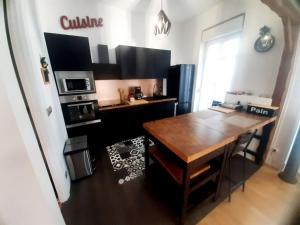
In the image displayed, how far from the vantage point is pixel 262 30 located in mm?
1909

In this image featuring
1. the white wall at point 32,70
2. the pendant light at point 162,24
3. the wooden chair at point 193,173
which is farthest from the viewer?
the pendant light at point 162,24

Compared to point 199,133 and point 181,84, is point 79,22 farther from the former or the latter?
point 199,133

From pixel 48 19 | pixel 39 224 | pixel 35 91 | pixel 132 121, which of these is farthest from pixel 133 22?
pixel 39 224

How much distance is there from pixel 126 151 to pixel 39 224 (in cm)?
164

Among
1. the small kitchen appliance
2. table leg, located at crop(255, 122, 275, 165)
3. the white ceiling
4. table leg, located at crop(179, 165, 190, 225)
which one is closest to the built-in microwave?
the small kitchen appliance

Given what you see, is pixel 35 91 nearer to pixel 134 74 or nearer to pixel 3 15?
pixel 3 15

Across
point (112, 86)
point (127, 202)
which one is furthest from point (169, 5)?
point (127, 202)

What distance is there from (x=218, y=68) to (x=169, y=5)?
1.66m

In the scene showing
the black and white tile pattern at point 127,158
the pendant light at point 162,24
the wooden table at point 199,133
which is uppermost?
the pendant light at point 162,24

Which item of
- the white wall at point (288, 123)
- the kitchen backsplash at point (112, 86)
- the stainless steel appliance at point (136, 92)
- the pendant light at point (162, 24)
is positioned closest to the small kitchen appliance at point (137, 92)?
the stainless steel appliance at point (136, 92)

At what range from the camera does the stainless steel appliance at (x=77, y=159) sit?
1654mm

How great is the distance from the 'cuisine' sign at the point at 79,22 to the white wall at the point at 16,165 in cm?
173

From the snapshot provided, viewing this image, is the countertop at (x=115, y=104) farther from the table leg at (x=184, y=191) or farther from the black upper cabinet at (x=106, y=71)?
the table leg at (x=184, y=191)

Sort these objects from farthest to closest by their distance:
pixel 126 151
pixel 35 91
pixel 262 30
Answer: pixel 126 151, pixel 262 30, pixel 35 91
